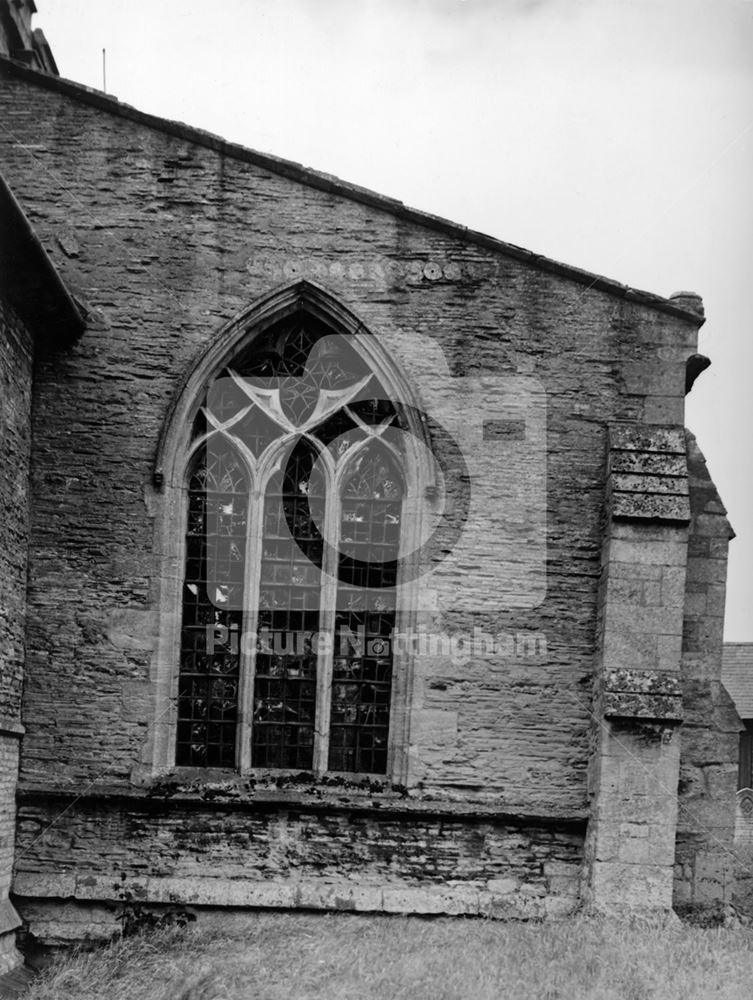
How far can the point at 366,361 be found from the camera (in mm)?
9891

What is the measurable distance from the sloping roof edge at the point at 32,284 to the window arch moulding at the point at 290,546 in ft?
3.73

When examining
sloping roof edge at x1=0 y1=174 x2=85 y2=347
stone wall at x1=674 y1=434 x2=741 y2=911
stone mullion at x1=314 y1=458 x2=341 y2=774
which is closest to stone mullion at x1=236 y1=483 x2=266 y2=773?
stone mullion at x1=314 y1=458 x2=341 y2=774

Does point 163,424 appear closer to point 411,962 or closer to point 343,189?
point 343,189

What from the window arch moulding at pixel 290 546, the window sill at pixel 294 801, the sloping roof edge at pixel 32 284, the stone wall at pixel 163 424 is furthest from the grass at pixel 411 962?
the sloping roof edge at pixel 32 284

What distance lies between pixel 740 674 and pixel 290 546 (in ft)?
82.4

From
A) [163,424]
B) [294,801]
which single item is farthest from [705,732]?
[163,424]

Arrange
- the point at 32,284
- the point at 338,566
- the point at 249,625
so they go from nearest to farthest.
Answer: the point at 32,284, the point at 249,625, the point at 338,566

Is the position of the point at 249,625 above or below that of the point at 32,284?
below

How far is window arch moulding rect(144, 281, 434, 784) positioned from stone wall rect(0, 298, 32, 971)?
112 centimetres

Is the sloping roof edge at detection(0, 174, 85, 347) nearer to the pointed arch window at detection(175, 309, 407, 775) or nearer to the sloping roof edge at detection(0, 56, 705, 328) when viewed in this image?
the pointed arch window at detection(175, 309, 407, 775)

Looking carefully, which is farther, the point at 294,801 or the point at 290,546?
the point at 290,546

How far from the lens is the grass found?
7.27m

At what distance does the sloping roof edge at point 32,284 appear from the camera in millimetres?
7949

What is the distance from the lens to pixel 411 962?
7.88 metres
